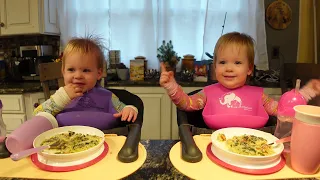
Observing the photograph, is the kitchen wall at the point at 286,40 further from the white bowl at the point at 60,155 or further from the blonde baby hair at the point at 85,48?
the white bowl at the point at 60,155

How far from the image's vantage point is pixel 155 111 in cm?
217

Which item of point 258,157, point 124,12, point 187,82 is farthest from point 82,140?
point 124,12

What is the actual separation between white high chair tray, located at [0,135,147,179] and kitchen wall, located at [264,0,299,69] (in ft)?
7.61

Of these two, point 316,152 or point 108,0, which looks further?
point 108,0

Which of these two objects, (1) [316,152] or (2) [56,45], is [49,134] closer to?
(1) [316,152]

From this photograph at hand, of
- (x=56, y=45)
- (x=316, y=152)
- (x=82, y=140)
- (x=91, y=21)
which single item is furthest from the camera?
(x=56, y=45)

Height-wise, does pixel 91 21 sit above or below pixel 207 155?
above

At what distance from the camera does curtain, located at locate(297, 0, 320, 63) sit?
6.38ft

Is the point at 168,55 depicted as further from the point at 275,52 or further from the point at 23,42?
the point at 23,42

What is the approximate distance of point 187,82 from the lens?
6.88 feet

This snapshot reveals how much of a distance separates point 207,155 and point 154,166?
5.2 inches

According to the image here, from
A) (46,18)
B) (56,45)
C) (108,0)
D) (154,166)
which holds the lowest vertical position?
(154,166)

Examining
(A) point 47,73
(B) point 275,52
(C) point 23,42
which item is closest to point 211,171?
(A) point 47,73

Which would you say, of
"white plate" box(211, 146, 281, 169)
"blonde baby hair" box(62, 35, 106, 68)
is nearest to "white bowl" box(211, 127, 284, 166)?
"white plate" box(211, 146, 281, 169)
